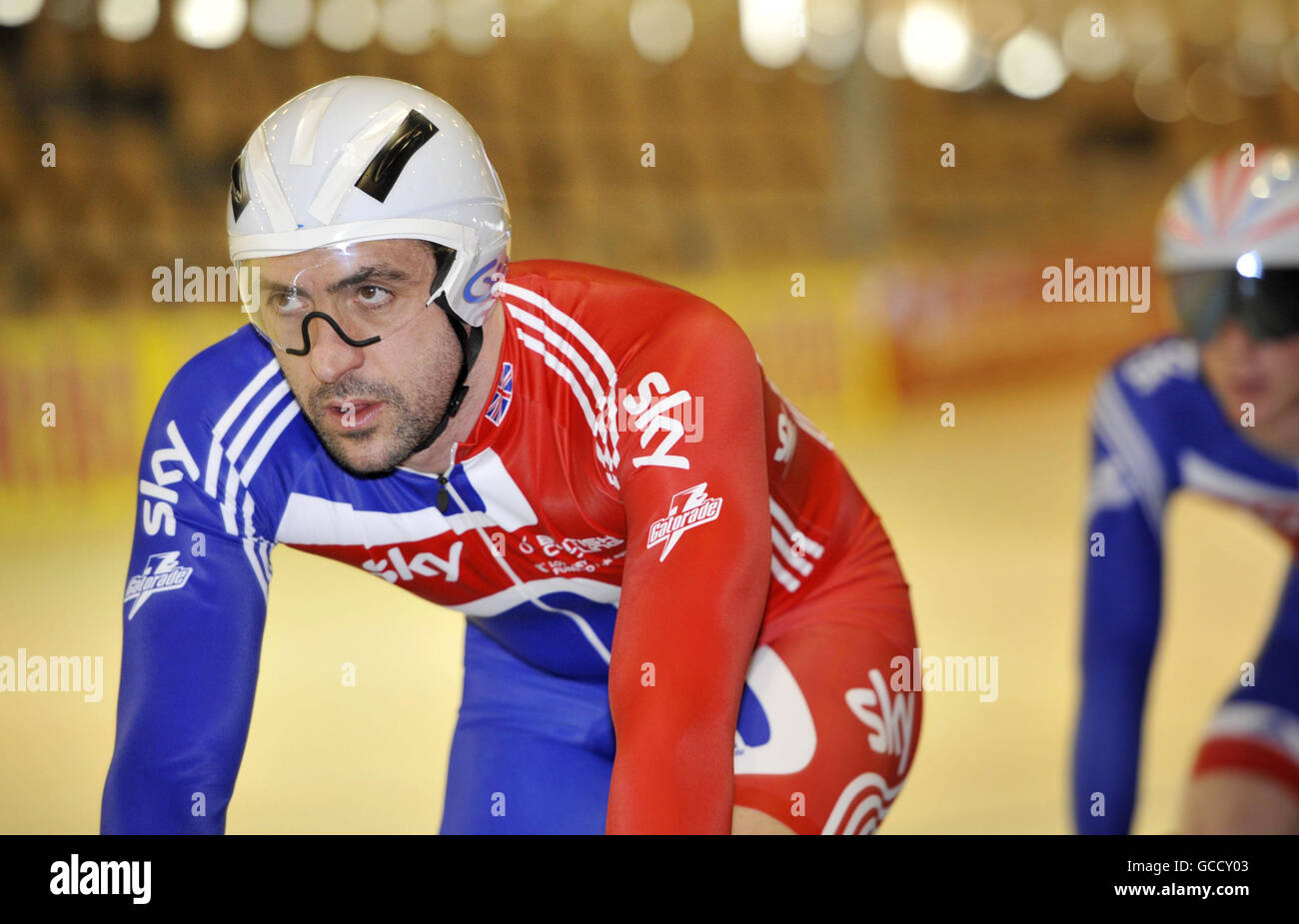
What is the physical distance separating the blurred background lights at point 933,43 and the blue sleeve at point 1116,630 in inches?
504

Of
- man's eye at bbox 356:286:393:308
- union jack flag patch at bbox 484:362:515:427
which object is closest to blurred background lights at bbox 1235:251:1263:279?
union jack flag patch at bbox 484:362:515:427

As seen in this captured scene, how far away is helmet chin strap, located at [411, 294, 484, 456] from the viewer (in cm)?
218

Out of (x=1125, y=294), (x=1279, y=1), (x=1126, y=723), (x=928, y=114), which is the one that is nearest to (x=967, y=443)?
(x=1125, y=294)

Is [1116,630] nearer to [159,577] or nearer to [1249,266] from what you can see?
[1249,266]

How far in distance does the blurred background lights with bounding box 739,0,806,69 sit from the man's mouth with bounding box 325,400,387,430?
12.1 m

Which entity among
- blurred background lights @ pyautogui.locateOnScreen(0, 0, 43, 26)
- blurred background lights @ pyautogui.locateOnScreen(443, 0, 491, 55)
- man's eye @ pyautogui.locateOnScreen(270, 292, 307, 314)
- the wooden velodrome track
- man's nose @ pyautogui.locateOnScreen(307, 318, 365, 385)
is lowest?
the wooden velodrome track

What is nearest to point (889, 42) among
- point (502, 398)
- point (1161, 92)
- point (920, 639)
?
point (1161, 92)

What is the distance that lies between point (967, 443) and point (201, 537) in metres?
8.73

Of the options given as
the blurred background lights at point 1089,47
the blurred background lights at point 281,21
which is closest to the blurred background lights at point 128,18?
the blurred background lights at point 281,21

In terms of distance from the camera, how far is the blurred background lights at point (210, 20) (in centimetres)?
1058

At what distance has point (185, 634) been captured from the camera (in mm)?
2092

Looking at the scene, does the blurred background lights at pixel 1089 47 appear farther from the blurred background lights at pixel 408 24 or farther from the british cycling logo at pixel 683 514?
the british cycling logo at pixel 683 514

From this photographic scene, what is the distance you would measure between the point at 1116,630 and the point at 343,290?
6.32ft

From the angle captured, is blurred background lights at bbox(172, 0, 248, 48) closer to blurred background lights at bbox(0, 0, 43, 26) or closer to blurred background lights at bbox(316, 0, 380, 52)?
blurred background lights at bbox(316, 0, 380, 52)
